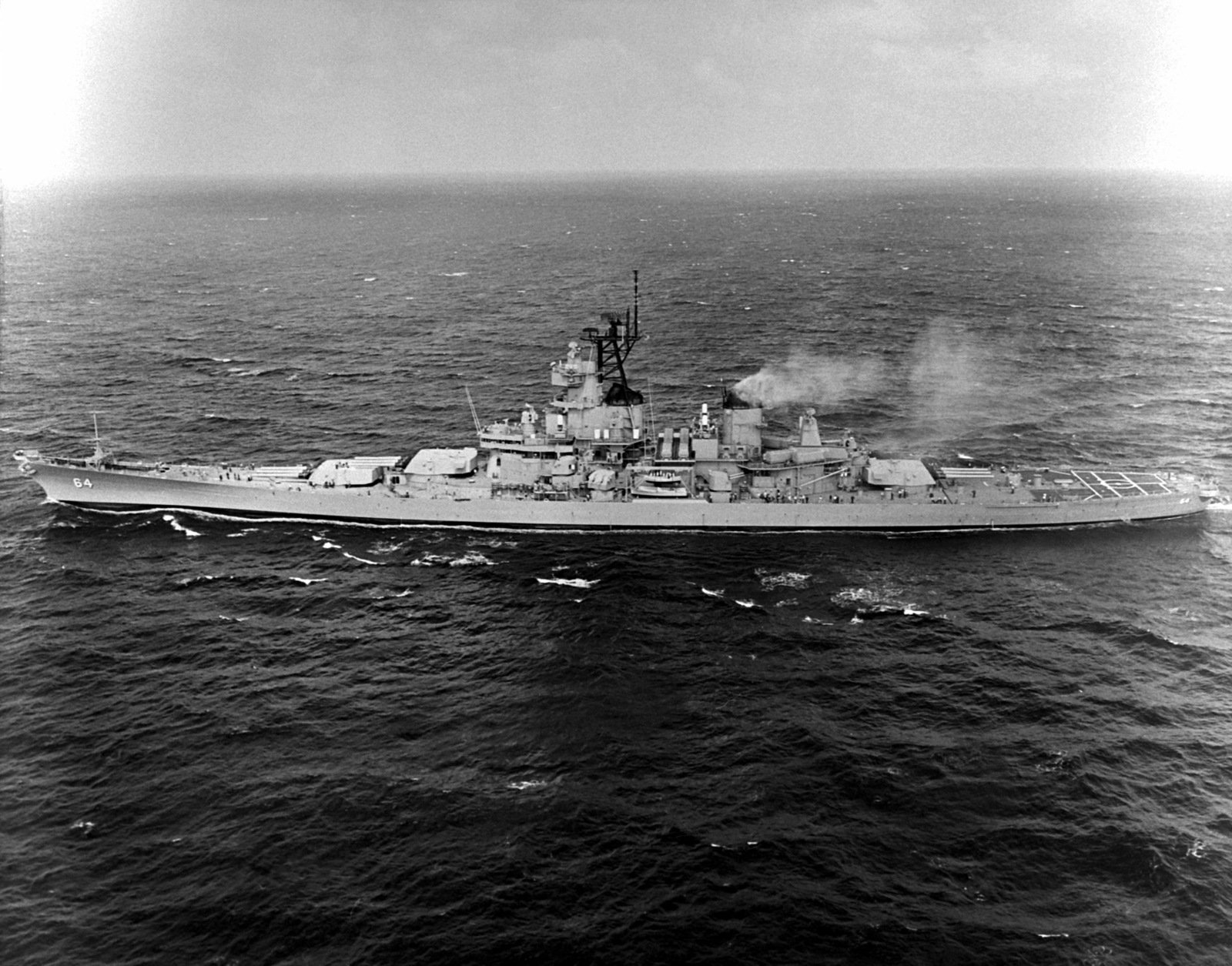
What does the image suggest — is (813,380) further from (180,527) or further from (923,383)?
(180,527)

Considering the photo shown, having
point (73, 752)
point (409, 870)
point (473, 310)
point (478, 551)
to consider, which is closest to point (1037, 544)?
point (478, 551)

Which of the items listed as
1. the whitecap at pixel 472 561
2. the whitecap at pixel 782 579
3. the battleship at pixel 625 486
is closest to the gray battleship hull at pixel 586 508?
the battleship at pixel 625 486

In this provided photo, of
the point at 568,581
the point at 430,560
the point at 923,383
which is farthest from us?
the point at 923,383

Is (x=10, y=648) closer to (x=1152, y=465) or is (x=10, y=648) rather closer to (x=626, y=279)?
(x=1152, y=465)

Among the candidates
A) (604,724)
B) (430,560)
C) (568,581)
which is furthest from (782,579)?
(430,560)

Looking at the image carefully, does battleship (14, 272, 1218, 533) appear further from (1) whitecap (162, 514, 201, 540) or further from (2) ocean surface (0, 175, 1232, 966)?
(2) ocean surface (0, 175, 1232, 966)

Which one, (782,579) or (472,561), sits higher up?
(782,579)
